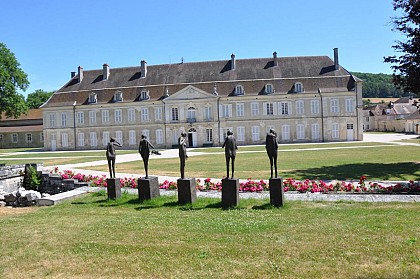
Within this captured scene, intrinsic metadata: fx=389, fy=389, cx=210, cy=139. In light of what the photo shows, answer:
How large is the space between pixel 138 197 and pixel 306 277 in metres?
6.50

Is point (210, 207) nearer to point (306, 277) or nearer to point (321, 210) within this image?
point (321, 210)

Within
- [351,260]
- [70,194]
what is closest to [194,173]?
[70,194]

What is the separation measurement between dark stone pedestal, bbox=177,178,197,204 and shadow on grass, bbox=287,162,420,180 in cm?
529

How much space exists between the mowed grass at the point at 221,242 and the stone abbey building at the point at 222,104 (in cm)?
3315

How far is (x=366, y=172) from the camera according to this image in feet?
45.6

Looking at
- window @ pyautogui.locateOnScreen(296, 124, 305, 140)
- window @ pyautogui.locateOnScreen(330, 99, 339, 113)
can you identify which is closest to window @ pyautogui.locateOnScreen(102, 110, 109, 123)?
window @ pyautogui.locateOnScreen(296, 124, 305, 140)

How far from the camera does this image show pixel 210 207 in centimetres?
898

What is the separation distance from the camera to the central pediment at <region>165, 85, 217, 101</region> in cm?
4181

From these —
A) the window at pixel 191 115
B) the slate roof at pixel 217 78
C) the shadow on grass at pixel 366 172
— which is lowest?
the shadow on grass at pixel 366 172

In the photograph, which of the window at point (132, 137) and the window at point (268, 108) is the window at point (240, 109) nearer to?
the window at point (268, 108)

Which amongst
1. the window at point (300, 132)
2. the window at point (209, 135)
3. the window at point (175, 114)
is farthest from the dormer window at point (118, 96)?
the window at point (300, 132)

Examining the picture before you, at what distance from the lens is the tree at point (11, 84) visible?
28702 millimetres

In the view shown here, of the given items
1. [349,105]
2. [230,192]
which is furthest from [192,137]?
[230,192]

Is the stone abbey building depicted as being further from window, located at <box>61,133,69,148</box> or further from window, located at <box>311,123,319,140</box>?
window, located at <box>61,133,69,148</box>
